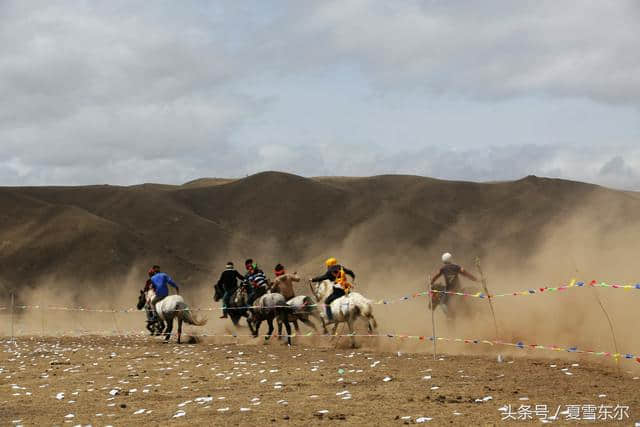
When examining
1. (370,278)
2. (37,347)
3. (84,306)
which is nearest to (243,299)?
(37,347)

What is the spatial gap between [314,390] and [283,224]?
204ft

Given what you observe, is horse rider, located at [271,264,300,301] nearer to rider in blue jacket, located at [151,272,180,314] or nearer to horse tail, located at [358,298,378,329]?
rider in blue jacket, located at [151,272,180,314]

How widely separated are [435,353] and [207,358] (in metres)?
5.37

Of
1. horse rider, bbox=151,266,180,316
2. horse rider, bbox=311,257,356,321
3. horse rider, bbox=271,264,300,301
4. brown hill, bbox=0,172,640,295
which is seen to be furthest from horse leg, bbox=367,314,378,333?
brown hill, bbox=0,172,640,295

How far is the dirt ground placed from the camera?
10.4m

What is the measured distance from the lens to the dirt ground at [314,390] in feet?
34.3

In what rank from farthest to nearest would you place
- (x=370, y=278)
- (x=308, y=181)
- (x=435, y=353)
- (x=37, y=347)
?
(x=308, y=181) → (x=370, y=278) → (x=37, y=347) → (x=435, y=353)

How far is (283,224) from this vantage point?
245 ft

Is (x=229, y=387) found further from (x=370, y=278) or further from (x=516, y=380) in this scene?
(x=370, y=278)

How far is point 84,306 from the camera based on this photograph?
50.7 m

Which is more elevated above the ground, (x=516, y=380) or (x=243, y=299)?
(x=243, y=299)

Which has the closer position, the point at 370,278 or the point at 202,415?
the point at 202,415

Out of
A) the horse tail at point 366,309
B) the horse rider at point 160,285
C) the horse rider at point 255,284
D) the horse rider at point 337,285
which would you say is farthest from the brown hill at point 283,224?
the horse tail at point 366,309

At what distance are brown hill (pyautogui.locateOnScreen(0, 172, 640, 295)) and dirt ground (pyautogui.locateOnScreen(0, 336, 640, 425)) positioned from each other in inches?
1171
